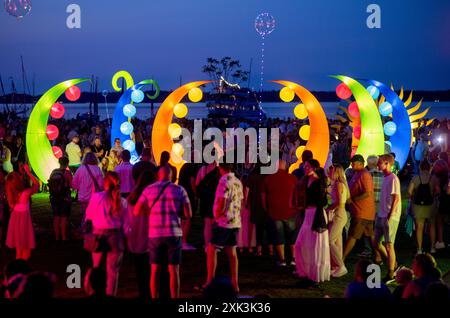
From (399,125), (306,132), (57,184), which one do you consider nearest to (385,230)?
(57,184)

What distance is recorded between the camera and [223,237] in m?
7.50

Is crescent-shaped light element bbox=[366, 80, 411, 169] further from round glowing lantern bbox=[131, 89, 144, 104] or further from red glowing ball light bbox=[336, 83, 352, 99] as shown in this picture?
round glowing lantern bbox=[131, 89, 144, 104]

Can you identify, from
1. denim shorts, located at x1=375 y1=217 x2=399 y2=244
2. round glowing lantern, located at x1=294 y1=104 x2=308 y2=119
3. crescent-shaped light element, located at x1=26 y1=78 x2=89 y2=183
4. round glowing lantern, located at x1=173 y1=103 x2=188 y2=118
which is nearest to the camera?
denim shorts, located at x1=375 y1=217 x2=399 y2=244

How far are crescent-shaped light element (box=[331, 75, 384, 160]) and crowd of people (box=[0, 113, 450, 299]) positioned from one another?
3.72 meters

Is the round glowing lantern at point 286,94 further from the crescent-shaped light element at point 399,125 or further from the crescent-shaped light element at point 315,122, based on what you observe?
the crescent-shaped light element at point 399,125

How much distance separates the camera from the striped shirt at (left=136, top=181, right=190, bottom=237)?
674 centimetres

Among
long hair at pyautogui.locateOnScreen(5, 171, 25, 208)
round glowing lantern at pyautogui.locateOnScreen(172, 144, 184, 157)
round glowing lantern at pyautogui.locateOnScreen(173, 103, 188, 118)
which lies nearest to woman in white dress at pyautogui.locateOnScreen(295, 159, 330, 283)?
long hair at pyautogui.locateOnScreen(5, 171, 25, 208)

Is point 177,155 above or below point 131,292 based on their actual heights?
above

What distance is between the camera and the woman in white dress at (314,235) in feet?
26.2

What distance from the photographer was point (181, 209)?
6.81m

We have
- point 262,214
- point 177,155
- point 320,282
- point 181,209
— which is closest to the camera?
point 181,209
